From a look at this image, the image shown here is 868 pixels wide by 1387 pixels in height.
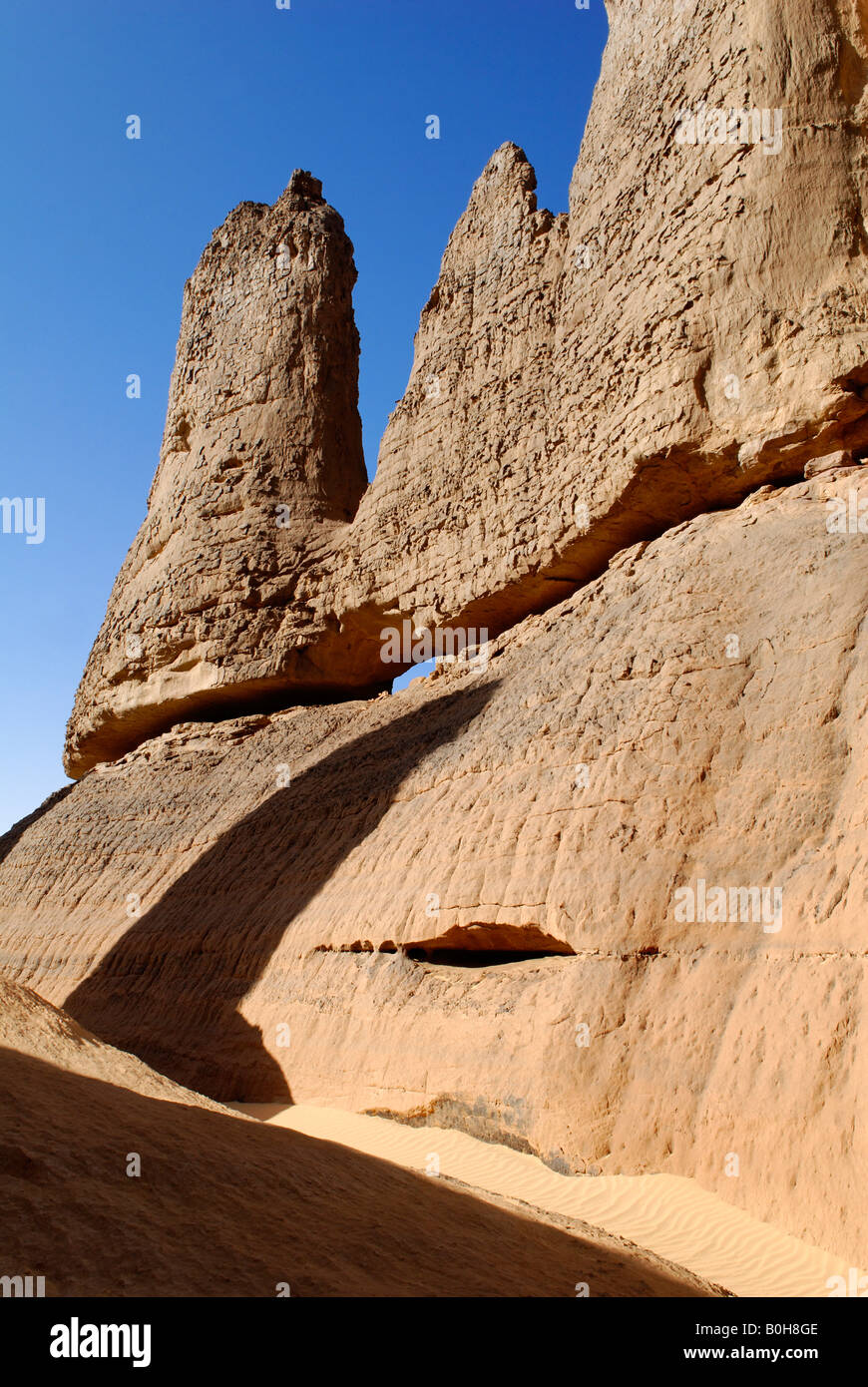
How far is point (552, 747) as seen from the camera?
9.43 meters

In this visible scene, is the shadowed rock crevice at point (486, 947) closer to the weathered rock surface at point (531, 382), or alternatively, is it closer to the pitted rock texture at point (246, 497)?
the weathered rock surface at point (531, 382)

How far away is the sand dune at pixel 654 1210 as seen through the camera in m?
5.28

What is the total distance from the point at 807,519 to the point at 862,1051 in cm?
515

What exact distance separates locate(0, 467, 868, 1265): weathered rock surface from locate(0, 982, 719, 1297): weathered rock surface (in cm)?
136

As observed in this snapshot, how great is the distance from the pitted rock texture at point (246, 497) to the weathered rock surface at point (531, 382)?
62 mm

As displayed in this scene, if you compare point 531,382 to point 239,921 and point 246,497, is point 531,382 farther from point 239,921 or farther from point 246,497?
point 239,921

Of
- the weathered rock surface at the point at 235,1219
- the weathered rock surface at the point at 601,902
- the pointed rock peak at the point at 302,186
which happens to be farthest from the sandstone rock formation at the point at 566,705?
the pointed rock peak at the point at 302,186

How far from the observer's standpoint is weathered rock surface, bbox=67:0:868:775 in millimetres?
10211

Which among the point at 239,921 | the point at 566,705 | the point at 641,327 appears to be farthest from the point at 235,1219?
the point at 641,327

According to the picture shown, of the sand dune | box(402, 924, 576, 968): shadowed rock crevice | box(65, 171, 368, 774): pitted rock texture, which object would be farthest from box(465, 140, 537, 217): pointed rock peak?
the sand dune

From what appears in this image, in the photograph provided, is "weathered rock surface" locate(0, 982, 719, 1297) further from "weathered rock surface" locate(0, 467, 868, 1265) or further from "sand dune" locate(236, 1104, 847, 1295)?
"weathered rock surface" locate(0, 467, 868, 1265)

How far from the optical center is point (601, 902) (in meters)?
7.73

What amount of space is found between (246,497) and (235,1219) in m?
16.6
